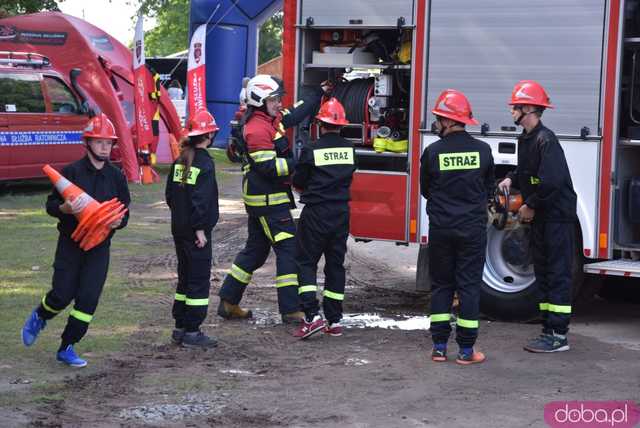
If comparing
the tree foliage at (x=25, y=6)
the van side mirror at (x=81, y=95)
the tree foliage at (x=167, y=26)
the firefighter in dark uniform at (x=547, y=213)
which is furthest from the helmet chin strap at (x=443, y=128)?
the tree foliage at (x=167, y=26)

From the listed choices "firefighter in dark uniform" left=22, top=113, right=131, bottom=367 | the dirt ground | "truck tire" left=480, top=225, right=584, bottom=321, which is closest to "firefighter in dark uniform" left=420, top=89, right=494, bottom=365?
the dirt ground

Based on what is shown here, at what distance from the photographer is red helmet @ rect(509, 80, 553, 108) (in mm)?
7625

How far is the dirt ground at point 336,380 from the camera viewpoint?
596 centimetres

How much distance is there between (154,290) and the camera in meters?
9.94

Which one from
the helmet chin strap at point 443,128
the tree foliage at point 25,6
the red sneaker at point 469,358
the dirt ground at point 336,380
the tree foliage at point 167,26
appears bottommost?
the dirt ground at point 336,380

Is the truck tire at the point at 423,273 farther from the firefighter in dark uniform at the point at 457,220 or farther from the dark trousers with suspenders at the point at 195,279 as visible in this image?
the dark trousers with suspenders at the point at 195,279

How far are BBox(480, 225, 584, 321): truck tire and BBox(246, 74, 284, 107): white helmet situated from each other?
6.52ft

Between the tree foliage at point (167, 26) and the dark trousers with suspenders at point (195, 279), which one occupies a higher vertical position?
the tree foliage at point (167, 26)

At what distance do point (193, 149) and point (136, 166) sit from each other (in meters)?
12.3

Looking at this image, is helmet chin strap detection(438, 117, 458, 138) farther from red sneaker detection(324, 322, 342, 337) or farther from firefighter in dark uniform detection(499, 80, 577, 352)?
red sneaker detection(324, 322, 342, 337)

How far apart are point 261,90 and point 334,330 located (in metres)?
1.80

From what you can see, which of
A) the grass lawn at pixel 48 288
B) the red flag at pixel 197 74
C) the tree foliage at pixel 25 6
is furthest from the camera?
the red flag at pixel 197 74

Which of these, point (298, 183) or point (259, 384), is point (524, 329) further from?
point (259, 384)

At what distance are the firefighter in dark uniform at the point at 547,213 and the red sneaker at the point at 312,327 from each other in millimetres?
1425
